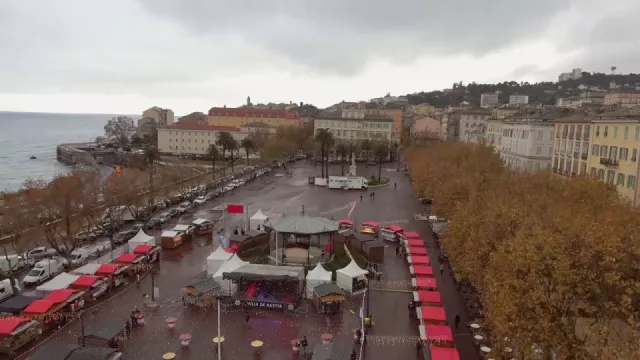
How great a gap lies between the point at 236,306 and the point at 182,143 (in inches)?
3553

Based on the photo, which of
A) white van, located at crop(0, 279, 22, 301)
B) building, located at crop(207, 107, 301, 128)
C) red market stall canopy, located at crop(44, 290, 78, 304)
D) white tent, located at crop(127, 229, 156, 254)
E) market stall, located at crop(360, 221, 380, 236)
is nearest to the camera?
red market stall canopy, located at crop(44, 290, 78, 304)

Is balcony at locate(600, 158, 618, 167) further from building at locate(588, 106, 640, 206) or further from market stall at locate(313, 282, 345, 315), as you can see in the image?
market stall at locate(313, 282, 345, 315)

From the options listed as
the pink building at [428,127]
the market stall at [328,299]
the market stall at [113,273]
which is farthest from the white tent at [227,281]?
the pink building at [428,127]

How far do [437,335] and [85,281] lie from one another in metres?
19.1

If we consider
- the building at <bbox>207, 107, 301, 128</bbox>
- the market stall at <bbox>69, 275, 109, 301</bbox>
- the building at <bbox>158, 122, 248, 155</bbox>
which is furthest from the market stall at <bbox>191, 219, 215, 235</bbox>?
the building at <bbox>207, 107, 301, 128</bbox>

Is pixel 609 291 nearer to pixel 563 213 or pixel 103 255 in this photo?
pixel 563 213

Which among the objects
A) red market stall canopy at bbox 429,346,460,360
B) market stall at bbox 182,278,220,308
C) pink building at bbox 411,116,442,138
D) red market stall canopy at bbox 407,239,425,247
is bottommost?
market stall at bbox 182,278,220,308

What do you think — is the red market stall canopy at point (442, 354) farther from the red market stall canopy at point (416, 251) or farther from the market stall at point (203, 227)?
the market stall at point (203, 227)

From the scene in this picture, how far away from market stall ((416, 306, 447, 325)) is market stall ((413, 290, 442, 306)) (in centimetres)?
102

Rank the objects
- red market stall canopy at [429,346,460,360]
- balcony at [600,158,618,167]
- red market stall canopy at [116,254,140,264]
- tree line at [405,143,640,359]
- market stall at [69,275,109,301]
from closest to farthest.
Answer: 1. tree line at [405,143,640,359]
2. red market stall canopy at [429,346,460,360]
3. market stall at [69,275,109,301]
4. red market stall canopy at [116,254,140,264]
5. balcony at [600,158,618,167]

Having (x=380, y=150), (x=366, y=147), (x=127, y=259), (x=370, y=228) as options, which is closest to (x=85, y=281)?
(x=127, y=259)

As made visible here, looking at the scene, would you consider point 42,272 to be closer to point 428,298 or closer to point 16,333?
point 16,333

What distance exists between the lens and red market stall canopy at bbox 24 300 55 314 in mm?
22047

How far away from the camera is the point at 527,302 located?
14.2 meters
